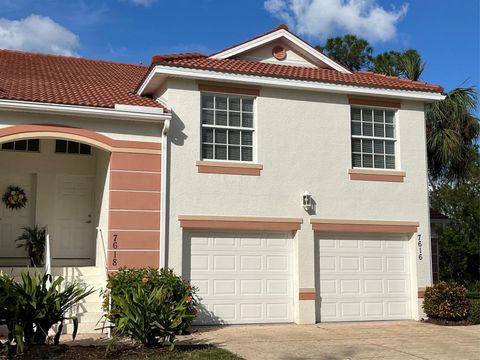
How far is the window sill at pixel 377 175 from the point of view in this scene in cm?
1489

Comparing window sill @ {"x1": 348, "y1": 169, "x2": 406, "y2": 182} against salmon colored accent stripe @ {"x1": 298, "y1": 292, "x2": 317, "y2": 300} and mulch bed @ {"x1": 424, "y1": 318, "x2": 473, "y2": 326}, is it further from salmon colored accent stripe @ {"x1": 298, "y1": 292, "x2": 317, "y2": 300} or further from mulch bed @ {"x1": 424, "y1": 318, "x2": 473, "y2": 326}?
mulch bed @ {"x1": 424, "y1": 318, "x2": 473, "y2": 326}

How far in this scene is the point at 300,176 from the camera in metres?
14.4

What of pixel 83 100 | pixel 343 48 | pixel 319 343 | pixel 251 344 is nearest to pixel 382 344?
pixel 319 343

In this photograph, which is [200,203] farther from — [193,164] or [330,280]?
[330,280]

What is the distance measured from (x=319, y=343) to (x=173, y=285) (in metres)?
2.97

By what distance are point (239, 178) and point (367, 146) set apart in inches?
142

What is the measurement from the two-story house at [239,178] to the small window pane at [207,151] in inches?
1.4

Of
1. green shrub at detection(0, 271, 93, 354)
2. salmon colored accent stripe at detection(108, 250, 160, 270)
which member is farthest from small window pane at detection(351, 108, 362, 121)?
green shrub at detection(0, 271, 93, 354)

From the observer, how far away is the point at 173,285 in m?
11.6

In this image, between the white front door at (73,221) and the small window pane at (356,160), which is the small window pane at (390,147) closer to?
the small window pane at (356,160)

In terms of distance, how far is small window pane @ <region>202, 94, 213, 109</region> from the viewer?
13969mm

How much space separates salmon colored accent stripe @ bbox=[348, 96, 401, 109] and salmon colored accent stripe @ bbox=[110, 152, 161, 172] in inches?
205

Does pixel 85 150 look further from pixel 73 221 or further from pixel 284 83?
pixel 284 83

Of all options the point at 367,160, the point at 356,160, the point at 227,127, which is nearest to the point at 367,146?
the point at 367,160
